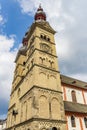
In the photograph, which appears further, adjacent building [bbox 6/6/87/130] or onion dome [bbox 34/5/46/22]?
onion dome [bbox 34/5/46/22]

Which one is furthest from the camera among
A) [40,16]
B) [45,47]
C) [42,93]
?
[40,16]

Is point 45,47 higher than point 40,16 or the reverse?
the reverse

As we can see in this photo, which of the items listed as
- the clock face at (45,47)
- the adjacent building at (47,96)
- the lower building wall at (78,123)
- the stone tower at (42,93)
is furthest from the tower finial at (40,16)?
the lower building wall at (78,123)

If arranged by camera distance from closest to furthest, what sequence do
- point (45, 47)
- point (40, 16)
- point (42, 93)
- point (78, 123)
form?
1. point (42, 93)
2. point (78, 123)
3. point (45, 47)
4. point (40, 16)

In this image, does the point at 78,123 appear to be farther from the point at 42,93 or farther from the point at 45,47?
the point at 45,47

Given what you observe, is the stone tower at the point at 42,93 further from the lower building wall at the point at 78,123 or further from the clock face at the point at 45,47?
the lower building wall at the point at 78,123

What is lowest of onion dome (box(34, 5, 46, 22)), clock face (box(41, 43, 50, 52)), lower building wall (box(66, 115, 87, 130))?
lower building wall (box(66, 115, 87, 130))

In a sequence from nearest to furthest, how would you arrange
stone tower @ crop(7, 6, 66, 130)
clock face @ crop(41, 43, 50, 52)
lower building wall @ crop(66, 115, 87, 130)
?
stone tower @ crop(7, 6, 66, 130) < lower building wall @ crop(66, 115, 87, 130) < clock face @ crop(41, 43, 50, 52)

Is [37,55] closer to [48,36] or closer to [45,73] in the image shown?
[45,73]

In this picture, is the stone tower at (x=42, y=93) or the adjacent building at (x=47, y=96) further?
the adjacent building at (x=47, y=96)

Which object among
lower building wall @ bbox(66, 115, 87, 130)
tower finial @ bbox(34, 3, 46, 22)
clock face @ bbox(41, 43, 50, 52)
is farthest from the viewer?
tower finial @ bbox(34, 3, 46, 22)

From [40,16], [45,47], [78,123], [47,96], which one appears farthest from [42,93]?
[40,16]

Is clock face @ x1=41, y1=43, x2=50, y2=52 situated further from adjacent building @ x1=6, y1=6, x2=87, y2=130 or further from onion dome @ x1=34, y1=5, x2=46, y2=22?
onion dome @ x1=34, y1=5, x2=46, y2=22

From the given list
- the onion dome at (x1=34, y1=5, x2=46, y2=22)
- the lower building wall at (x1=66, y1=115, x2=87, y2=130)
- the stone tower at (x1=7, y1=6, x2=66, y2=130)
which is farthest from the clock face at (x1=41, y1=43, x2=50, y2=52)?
the lower building wall at (x1=66, y1=115, x2=87, y2=130)
